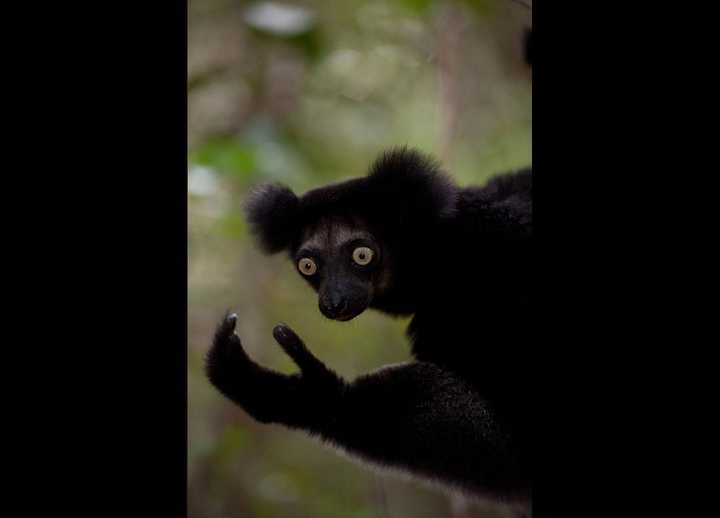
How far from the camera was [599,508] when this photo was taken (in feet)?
4.39

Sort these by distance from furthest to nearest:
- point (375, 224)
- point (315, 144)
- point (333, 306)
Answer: point (315, 144)
point (375, 224)
point (333, 306)

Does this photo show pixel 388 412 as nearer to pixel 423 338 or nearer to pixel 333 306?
pixel 423 338

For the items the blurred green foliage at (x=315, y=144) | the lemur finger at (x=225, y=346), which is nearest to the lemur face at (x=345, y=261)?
the lemur finger at (x=225, y=346)

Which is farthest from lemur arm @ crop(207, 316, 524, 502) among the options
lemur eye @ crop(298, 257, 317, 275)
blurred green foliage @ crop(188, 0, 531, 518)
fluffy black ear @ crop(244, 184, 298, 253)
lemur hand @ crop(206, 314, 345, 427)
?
blurred green foliage @ crop(188, 0, 531, 518)

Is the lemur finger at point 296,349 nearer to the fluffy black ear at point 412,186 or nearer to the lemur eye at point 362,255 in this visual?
the lemur eye at point 362,255

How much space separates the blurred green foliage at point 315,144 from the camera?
12.6ft

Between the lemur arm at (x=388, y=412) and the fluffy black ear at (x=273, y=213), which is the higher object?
the fluffy black ear at (x=273, y=213)

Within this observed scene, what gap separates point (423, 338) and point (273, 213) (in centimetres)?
84

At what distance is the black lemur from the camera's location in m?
2.86

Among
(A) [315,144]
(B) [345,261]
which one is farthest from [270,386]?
(A) [315,144]

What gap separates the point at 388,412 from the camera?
292 centimetres

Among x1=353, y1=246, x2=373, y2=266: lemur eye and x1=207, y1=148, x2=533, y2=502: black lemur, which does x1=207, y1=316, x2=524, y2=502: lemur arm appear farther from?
x1=353, y1=246, x2=373, y2=266: lemur eye
